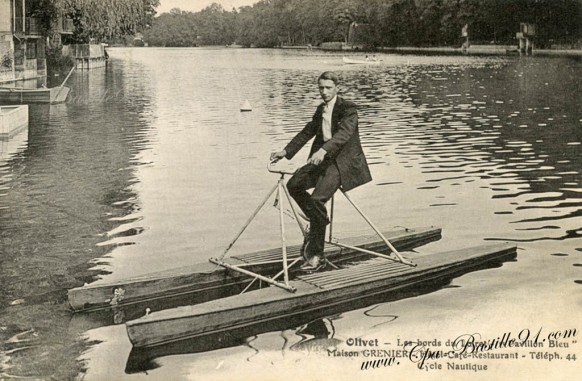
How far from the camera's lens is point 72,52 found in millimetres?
67688

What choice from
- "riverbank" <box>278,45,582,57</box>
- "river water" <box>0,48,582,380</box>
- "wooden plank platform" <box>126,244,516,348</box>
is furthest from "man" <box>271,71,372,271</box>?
→ "riverbank" <box>278,45,582,57</box>

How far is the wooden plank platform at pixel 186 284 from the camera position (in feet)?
26.2

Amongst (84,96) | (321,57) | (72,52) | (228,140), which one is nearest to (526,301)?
(228,140)

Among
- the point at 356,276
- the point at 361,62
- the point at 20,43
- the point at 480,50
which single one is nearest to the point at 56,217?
the point at 356,276

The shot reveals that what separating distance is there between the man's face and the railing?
4325 centimetres

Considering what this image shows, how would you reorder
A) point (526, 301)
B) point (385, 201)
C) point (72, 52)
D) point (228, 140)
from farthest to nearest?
point (72, 52) → point (228, 140) → point (385, 201) → point (526, 301)

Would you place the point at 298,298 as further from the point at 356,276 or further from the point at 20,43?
the point at 20,43

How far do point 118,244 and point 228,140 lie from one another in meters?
11.4

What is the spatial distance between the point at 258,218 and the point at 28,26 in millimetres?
42873

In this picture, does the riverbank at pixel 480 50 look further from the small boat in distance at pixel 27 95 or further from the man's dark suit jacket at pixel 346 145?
the man's dark suit jacket at pixel 346 145

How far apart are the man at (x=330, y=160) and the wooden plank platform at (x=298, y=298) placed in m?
0.80

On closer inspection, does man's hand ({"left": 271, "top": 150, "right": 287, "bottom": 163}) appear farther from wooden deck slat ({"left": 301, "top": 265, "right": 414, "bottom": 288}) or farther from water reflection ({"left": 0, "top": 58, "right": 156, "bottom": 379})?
water reflection ({"left": 0, "top": 58, "right": 156, "bottom": 379})

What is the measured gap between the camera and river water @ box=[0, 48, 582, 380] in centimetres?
697

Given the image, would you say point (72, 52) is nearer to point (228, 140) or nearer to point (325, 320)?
point (228, 140)
